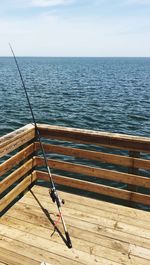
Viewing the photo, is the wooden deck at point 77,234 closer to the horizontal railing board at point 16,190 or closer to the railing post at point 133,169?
the horizontal railing board at point 16,190

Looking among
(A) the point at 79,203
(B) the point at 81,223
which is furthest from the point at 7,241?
(A) the point at 79,203

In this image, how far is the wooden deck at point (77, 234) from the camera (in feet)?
13.1

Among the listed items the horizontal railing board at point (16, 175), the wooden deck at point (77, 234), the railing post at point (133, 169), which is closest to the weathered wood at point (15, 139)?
the horizontal railing board at point (16, 175)

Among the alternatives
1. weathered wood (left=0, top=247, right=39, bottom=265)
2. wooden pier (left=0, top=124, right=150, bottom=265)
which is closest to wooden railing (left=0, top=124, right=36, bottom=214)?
wooden pier (left=0, top=124, right=150, bottom=265)

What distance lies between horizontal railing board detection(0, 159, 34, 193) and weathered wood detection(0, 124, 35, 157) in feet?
1.51

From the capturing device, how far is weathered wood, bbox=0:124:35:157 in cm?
461

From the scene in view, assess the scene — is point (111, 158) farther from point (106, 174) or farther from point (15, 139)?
point (15, 139)

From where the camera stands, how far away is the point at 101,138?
5.04 m

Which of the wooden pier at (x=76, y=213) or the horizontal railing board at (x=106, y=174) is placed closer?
the wooden pier at (x=76, y=213)

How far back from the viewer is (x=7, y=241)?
14.0 ft

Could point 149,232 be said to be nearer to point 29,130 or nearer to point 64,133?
Result: point 64,133

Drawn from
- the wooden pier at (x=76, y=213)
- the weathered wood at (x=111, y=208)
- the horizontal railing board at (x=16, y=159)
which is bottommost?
the weathered wood at (x=111, y=208)

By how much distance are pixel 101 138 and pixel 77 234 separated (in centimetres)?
161

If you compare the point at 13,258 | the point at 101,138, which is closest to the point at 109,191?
the point at 101,138
